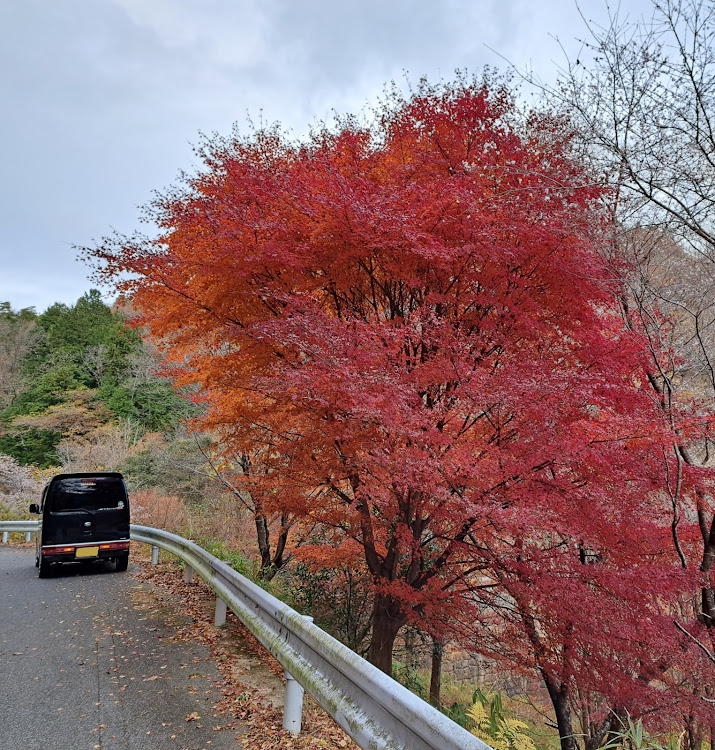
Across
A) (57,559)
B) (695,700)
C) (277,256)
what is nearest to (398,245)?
(277,256)

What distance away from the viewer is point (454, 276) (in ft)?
20.5

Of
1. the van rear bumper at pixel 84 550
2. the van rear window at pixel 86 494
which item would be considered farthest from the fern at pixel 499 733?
the van rear window at pixel 86 494

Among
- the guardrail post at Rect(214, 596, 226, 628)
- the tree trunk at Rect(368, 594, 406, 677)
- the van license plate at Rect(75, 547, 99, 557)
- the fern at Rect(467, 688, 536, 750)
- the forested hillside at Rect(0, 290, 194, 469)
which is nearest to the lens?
the guardrail post at Rect(214, 596, 226, 628)

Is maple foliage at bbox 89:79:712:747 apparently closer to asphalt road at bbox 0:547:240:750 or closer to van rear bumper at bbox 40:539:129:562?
asphalt road at bbox 0:547:240:750

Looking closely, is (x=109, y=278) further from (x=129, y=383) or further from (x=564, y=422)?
(x=129, y=383)

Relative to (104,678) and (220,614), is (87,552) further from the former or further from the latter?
(104,678)

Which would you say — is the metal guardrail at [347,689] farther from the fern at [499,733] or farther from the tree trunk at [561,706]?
the tree trunk at [561,706]

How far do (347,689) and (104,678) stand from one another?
267cm

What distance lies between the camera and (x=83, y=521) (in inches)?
346

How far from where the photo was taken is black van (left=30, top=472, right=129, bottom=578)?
28.2 ft

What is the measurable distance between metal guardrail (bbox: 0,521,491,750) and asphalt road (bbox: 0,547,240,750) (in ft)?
1.84

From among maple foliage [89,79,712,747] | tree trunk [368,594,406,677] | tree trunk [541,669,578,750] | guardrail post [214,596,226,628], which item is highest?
maple foliage [89,79,712,747]

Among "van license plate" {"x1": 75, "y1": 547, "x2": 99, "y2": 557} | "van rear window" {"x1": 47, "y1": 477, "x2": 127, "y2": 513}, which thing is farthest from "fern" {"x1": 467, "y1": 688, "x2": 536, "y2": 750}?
"van rear window" {"x1": 47, "y1": 477, "x2": 127, "y2": 513}

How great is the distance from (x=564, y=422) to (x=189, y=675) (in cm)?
434
